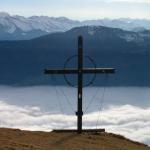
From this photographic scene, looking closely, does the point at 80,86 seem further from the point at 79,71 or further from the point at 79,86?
the point at 79,71

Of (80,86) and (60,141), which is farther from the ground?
(80,86)

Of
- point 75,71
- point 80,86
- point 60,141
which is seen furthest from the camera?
point 75,71

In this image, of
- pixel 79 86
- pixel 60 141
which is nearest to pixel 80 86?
pixel 79 86

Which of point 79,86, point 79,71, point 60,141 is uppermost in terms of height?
point 79,71

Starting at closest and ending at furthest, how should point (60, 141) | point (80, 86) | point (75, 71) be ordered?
point (60, 141)
point (80, 86)
point (75, 71)

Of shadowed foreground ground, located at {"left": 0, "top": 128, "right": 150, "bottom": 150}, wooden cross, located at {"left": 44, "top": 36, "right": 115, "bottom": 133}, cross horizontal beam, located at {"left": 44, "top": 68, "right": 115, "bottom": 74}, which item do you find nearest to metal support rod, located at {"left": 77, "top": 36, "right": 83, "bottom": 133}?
wooden cross, located at {"left": 44, "top": 36, "right": 115, "bottom": 133}

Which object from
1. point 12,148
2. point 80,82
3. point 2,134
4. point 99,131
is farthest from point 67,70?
point 12,148

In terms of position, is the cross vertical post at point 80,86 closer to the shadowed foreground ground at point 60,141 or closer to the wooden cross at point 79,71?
the wooden cross at point 79,71

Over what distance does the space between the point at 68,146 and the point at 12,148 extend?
393 centimetres

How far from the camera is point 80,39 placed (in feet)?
103

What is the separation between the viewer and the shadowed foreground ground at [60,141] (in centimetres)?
2526

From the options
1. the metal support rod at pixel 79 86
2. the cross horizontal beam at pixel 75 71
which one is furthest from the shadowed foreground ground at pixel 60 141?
the cross horizontal beam at pixel 75 71

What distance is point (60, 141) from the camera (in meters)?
28.0

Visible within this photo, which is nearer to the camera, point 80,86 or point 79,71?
point 80,86
